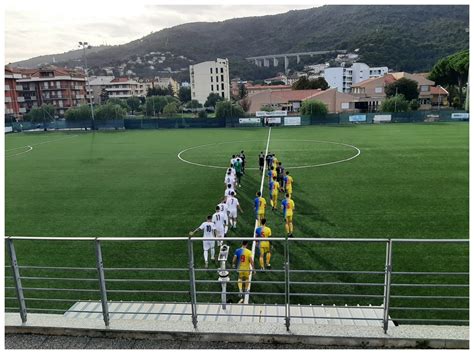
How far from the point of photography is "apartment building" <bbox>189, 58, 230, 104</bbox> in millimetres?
106375

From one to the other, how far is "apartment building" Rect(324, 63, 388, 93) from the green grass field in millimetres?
86800

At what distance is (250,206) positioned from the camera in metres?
14.5

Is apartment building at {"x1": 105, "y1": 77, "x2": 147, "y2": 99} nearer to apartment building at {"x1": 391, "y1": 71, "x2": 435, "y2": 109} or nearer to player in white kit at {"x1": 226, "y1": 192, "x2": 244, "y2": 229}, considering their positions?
apartment building at {"x1": 391, "y1": 71, "x2": 435, "y2": 109}

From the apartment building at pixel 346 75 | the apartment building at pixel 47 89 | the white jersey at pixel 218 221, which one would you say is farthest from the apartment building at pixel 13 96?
the apartment building at pixel 346 75

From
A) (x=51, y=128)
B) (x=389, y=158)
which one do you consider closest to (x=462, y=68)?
(x=389, y=158)

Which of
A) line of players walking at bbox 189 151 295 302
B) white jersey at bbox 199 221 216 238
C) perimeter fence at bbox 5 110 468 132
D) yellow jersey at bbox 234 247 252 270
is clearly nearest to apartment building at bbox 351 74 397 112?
perimeter fence at bbox 5 110 468 132

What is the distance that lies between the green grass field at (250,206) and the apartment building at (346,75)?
86800 millimetres

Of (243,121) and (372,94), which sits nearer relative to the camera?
(243,121)

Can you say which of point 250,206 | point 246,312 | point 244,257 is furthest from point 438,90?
point 246,312

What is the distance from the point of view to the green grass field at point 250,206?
9047 millimetres

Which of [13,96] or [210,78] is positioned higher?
[210,78]

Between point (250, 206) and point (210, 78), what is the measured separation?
97.1m

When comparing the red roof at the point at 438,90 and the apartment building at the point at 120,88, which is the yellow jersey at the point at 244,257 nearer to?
the red roof at the point at 438,90

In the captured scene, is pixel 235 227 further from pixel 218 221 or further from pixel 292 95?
pixel 292 95
